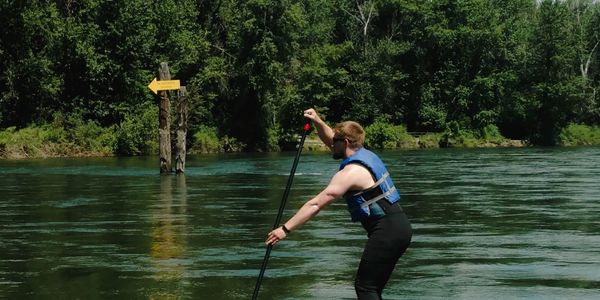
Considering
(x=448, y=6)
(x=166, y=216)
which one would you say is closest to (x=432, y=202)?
(x=166, y=216)

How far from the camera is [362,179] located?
324 inches

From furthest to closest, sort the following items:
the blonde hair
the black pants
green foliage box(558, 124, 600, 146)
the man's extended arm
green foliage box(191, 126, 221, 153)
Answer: green foliage box(558, 124, 600, 146), green foliage box(191, 126, 221, 153), the man's extended arm, the blonde hair, the black pants

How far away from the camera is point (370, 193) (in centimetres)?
834

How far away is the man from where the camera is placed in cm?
822

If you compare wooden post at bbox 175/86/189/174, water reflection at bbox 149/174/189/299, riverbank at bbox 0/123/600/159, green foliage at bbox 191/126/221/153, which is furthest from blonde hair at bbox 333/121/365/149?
green foliage at bbox 191/126/221/153

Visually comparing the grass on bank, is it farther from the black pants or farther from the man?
the black pants

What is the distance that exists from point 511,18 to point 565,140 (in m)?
13.4

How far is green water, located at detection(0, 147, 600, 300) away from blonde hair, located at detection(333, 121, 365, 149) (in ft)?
11.2

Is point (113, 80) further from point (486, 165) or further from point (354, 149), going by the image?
point (354, 149)

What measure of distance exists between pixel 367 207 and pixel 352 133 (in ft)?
2.19

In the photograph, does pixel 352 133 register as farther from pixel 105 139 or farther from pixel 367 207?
pixel 105 139

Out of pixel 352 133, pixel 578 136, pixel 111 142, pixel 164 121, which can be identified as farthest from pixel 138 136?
pixel 352 133

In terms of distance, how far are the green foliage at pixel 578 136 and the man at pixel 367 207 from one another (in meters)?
83.0

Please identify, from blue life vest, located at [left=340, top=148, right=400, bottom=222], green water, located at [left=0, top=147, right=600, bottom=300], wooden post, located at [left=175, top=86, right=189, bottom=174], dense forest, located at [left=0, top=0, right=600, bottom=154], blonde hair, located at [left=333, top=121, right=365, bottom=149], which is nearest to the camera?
blue life vest, located at [left=340, top=148, right=400, bottom=222]
